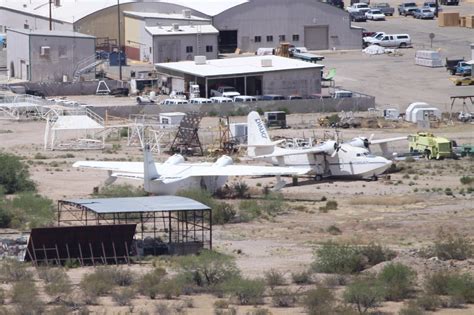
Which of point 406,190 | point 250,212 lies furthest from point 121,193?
point 406,190

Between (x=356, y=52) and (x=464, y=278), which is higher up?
(x=356, y=52)

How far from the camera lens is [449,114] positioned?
74.2 m

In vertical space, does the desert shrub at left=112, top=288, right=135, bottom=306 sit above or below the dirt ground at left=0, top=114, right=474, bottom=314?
below

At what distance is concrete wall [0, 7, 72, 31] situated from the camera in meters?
99.2

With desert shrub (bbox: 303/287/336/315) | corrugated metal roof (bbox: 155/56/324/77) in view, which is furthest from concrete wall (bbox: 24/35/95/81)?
desert shrub (bbox: 303/287/336/315)

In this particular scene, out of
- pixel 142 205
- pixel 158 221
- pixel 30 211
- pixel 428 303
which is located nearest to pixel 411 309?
pixel 428 303

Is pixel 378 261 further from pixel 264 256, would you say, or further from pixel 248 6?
pixel 248 6

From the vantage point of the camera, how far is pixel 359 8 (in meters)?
118

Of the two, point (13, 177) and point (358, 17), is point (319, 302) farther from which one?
point (358, 17)

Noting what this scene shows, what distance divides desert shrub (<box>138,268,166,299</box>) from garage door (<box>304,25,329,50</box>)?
64084 mm

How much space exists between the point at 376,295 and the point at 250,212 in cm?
1375

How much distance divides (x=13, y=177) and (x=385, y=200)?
1301cm

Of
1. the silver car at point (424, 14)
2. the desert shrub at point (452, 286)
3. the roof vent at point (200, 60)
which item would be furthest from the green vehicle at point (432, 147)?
the silver car at point (424, 14)

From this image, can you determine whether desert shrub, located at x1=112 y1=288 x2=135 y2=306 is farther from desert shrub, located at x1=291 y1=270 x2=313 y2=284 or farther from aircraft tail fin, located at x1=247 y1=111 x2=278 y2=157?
aircraft tail fin, located at x1=247 y1=111 x2=278 y2=157
